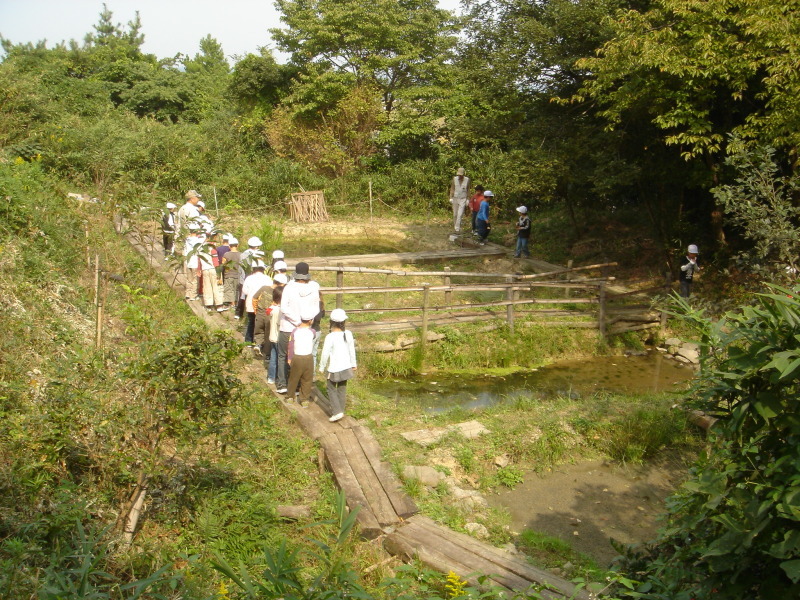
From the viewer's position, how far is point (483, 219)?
17.2 meters

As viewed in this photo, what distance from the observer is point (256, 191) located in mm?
21312

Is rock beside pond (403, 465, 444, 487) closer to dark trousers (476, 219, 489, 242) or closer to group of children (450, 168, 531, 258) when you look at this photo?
group of children (450, 168, 531, 258)

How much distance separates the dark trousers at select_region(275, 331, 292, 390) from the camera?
822 cm

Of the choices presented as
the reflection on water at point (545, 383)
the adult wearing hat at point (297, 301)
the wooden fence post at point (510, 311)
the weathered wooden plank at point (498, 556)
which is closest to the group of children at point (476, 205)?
the wooden fence post at point (510, 311)

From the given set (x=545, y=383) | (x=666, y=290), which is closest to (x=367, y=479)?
(x=545, y=383)

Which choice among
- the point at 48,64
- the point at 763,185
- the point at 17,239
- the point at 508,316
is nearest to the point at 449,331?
the point at 508,316

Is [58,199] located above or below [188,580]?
above

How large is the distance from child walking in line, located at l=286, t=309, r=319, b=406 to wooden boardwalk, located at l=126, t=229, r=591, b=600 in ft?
0.69

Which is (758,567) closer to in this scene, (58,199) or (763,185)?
(763,185)

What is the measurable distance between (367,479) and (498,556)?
5.26 feet

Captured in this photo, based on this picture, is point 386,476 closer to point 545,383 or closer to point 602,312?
point 545,383

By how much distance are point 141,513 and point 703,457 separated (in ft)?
14.1

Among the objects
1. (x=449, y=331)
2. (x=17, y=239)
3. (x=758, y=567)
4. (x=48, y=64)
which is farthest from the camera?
(x=48, y=64)

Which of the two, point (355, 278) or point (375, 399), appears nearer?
point (375, 399)
